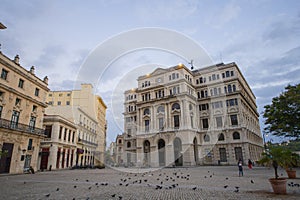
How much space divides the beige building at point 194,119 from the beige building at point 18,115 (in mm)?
24143

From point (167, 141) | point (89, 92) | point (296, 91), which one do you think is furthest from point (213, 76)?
point (89, 92)

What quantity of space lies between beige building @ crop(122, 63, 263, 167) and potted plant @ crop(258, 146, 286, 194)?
104 feet

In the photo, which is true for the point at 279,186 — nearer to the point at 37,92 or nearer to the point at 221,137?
the point at 37,92

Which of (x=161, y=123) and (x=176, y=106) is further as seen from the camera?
(x=161, y=123)

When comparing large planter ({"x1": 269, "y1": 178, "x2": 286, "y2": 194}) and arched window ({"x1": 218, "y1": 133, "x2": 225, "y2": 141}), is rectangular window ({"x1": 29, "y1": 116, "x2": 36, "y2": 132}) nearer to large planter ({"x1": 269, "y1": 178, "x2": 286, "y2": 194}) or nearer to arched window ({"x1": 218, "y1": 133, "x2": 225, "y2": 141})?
large planter ({"x1": 269, "y1": 178, "x2": 286, "y2": 194})

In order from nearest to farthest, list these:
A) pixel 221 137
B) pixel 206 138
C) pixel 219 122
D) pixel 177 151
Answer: pixel 177 151, pixel 221 137, pixel 219 122, pixel 206 138

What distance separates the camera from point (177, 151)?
43.4 metres

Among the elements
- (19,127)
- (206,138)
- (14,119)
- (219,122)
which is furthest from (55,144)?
(219,122)

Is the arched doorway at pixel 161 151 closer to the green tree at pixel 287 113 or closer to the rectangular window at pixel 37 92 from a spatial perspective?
the green tree at pixel 287 113

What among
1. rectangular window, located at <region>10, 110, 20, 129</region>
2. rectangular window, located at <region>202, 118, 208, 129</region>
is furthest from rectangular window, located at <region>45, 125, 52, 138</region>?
rectangular window, located at <region>202, 118, 208, 129</region>

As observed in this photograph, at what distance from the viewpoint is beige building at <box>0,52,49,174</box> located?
2324 cm

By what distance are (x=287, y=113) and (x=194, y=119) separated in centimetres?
2280

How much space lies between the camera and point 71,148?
40.4 m

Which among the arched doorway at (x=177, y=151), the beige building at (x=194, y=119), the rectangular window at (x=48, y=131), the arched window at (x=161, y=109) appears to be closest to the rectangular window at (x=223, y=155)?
the beige building at (x=194, y=119)
